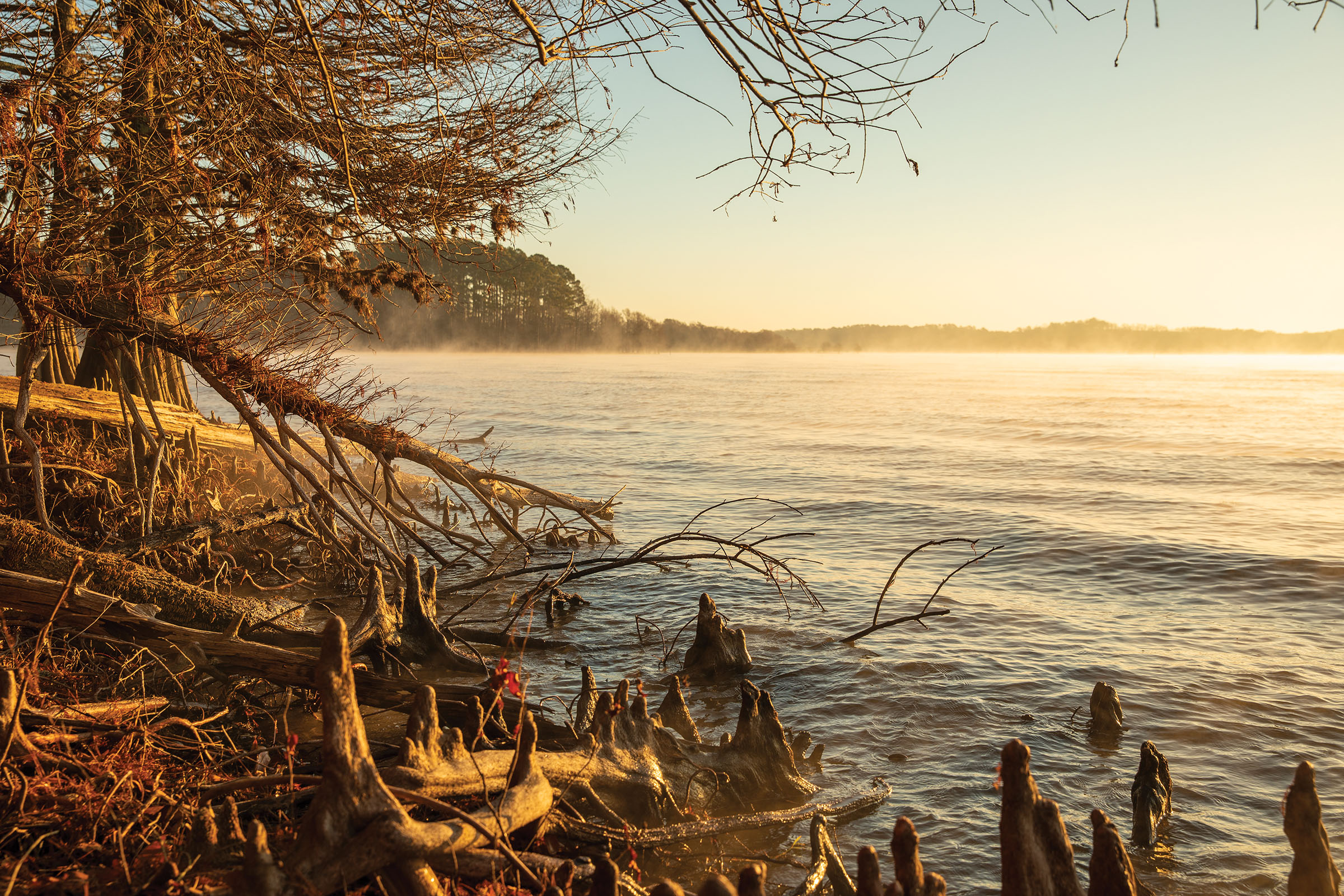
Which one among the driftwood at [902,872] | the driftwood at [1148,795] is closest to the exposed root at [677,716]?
the driftwood at [902,872]

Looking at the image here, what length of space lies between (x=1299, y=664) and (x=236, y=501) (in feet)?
41.5

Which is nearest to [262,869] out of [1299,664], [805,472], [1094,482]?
[1299,664]

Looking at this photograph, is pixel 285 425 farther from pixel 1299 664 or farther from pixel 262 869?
pixel 1299 664

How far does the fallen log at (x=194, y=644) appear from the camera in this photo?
4.66m

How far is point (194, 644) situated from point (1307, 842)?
17.8ft

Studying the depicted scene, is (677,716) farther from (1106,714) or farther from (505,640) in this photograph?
(1106,714)

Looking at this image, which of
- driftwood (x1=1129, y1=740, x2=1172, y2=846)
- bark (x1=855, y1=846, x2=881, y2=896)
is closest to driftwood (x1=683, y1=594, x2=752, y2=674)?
driftwood (x1=1129, y1=740, x2=1172, y2=846)

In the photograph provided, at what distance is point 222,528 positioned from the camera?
26.8 ft

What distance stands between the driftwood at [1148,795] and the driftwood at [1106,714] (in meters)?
1.47

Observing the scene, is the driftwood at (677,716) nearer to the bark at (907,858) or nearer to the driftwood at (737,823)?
the driftwood at (737,823)

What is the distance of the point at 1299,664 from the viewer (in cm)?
831

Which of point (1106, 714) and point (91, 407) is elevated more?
point (91, 407)

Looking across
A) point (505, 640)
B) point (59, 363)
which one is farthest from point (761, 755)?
point (59, 363)

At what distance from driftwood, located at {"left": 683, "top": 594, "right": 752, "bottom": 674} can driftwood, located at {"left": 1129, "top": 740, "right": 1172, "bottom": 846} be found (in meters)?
3.46
